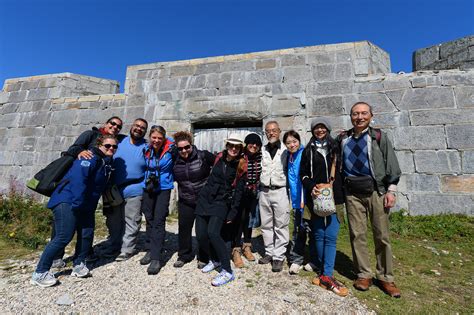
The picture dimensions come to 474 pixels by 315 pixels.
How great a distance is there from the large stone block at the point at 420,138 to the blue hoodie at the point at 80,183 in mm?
5538

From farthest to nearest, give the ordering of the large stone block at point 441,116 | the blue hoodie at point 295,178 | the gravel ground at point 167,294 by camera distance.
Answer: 1. the large stone block at point 441,116
2. the blue hoodie at point 295,178
3. the gravel ground at point 167,294

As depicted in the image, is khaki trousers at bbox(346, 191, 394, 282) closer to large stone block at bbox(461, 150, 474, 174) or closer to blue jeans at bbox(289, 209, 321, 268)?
blue jeans at bbox(289, 209, 321, 268)

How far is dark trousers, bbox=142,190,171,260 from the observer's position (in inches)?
139

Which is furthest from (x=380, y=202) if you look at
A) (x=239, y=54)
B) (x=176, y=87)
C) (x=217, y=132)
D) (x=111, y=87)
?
(x=111, y=87)

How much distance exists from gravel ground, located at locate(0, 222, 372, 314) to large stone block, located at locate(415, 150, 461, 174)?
3.88m

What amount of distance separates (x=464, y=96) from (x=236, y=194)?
17.2 ft

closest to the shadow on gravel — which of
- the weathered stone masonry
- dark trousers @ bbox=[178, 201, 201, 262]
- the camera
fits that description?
dark trousers @ bbox=[178, 201, 201, 262]

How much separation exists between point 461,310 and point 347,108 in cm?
422

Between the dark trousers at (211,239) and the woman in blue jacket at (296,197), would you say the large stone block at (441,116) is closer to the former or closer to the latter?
the woman in blue jacket at (296,197)

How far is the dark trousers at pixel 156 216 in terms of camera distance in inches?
139

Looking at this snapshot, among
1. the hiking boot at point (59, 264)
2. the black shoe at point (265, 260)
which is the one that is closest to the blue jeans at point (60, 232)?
the hiking boot at point (59, 264)

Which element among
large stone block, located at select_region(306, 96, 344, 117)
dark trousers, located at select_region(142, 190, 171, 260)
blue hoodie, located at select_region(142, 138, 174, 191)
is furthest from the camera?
large stone block, located at select_region(306, 96, 344, 117)

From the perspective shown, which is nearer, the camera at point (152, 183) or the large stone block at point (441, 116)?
the camera at point (152, 183)

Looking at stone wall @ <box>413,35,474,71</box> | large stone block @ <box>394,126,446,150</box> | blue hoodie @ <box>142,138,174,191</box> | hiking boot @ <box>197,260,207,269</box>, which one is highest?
stone wall @ <box>413,35,474,71</box>
